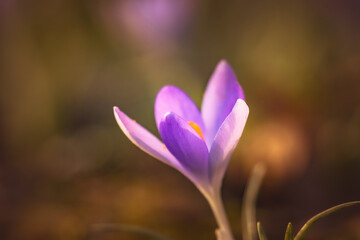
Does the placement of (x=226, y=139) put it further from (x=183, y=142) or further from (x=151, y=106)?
(x=151, y=106)

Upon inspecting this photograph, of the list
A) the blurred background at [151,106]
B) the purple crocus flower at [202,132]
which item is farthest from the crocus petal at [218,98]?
the blurred background at [151,106]

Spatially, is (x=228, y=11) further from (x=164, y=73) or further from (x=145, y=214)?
(x=145, y=214)

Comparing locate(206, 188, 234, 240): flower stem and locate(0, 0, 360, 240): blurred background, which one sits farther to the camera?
locate(0, 0, 360, 240): blurred background

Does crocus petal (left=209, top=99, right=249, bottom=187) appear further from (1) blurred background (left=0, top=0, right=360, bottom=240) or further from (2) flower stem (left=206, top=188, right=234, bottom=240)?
(1) blurred background (left=0, top=0, right=360, bottom=240)

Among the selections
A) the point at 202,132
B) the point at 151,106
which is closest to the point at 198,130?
the point at 202,132

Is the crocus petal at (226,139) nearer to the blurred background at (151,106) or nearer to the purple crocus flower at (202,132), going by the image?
the purple crocus flower at (202,132)

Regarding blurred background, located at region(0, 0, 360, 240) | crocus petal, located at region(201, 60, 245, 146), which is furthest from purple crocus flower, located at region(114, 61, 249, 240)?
blurred background, located at region(0, 0, 360, 240)
